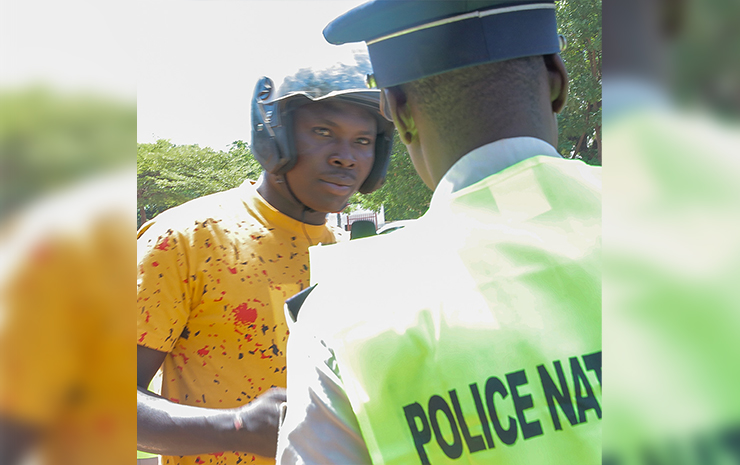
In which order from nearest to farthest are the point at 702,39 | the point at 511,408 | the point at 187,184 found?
1. the point at 702,39
2. the point at 511,408
3. the point at 187,184

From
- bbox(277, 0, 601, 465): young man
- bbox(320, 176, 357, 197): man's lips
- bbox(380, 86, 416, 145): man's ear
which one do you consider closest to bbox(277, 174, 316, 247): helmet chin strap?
bbox(320, 176, 357, 197): man's lips

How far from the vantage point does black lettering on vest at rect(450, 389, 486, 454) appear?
2.60 feet

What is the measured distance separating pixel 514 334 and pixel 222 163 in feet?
79.7

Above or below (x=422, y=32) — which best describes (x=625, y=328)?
below

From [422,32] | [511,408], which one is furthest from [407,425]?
[422,32]

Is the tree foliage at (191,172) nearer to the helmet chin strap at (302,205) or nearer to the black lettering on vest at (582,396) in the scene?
the helmet chin strap at (302,205)

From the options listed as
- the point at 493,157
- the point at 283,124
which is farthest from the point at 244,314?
the point at 493,157

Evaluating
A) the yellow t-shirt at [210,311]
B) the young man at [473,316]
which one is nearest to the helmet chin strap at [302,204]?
the yellow t-shirt at [210,311]

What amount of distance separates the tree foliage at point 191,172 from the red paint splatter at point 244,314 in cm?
1981

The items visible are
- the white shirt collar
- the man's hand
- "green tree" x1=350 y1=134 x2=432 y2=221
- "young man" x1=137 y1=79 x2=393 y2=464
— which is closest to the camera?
the white shirt collar

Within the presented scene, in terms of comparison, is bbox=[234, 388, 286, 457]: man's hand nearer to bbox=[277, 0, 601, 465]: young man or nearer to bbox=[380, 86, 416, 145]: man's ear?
bbox=[277, 0, 601, 465]: young man

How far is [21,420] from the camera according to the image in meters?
0.49

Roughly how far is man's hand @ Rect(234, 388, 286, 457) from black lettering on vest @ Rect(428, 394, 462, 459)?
0.82 meters

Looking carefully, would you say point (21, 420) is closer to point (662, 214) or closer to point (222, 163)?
point (662, 214)
